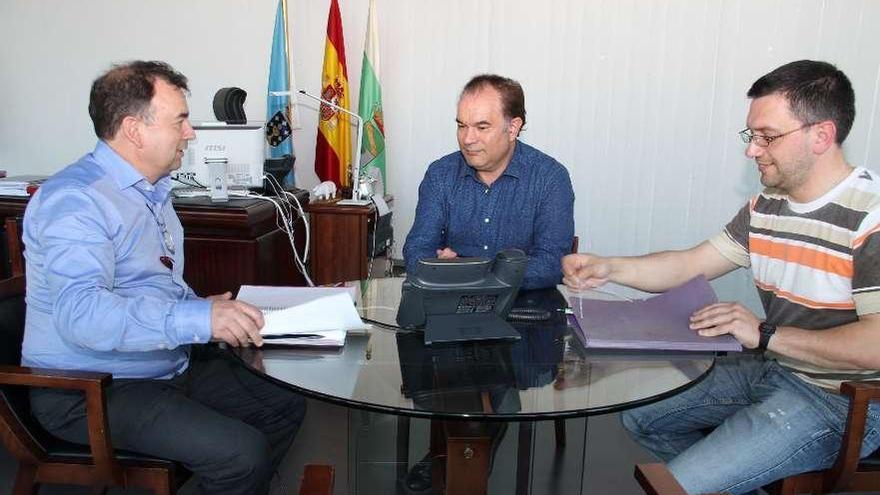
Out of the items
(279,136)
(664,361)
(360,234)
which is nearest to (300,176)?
(279,136)

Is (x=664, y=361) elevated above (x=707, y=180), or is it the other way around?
(x=707, y=180)

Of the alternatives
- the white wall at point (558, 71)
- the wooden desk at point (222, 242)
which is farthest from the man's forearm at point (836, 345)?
the white wall at point (558, 71)

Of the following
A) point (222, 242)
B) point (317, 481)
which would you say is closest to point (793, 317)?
point (317, 481)

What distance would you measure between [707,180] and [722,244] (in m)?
1.96

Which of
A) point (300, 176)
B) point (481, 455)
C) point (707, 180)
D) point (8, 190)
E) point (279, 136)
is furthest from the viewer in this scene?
point (300, 176)

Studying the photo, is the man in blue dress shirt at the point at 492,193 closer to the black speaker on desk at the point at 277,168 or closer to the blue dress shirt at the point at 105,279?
the blue dress shirt at the point at 105,279

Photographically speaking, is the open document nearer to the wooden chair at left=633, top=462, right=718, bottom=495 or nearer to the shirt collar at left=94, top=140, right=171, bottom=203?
the shirt collar at left=94, top=140, right=171, bottom=203

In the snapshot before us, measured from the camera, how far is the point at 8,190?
2.77m

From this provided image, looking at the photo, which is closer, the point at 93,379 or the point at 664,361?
the point at 93,379

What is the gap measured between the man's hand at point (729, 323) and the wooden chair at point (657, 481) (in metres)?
0.53

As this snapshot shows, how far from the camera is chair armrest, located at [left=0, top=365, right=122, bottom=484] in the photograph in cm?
130

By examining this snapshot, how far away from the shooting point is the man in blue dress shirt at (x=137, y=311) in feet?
4.45

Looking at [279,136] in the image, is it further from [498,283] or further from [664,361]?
[664,361]

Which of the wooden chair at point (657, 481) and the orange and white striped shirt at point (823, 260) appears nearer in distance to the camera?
the wooden chair at point (657, 481)
